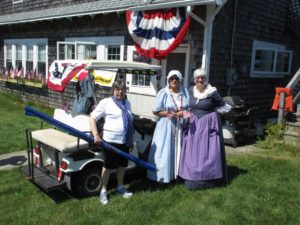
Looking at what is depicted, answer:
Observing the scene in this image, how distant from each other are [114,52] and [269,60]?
4.85m

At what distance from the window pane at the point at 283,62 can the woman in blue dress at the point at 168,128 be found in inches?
293

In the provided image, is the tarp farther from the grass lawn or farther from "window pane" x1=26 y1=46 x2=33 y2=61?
"window pane" x1=26 y1=46 x2=33 y2=61

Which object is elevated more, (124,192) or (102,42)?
(102,42)

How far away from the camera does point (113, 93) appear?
4875 millimetres

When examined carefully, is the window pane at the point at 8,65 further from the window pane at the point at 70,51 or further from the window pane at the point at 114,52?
the window pane at the point at 114,52

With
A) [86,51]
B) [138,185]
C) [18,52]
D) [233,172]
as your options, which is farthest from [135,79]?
[18,52]

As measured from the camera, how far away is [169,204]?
4.86m

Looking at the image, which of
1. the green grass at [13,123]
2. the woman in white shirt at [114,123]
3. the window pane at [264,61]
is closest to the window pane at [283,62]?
the window pane at [264,61]

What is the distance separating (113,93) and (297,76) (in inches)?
250

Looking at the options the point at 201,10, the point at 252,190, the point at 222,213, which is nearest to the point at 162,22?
the point at 201,10

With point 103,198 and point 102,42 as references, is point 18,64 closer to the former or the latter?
point 102,42

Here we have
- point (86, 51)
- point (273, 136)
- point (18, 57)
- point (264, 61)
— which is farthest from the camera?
point (18, 57)

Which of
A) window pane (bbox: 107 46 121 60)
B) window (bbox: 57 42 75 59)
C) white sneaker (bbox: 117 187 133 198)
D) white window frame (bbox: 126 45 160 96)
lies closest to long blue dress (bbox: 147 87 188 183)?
white sneaker (bbox: 117 187 133 198)

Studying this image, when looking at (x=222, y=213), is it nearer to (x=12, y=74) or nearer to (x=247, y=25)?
(x=247, y=25)
